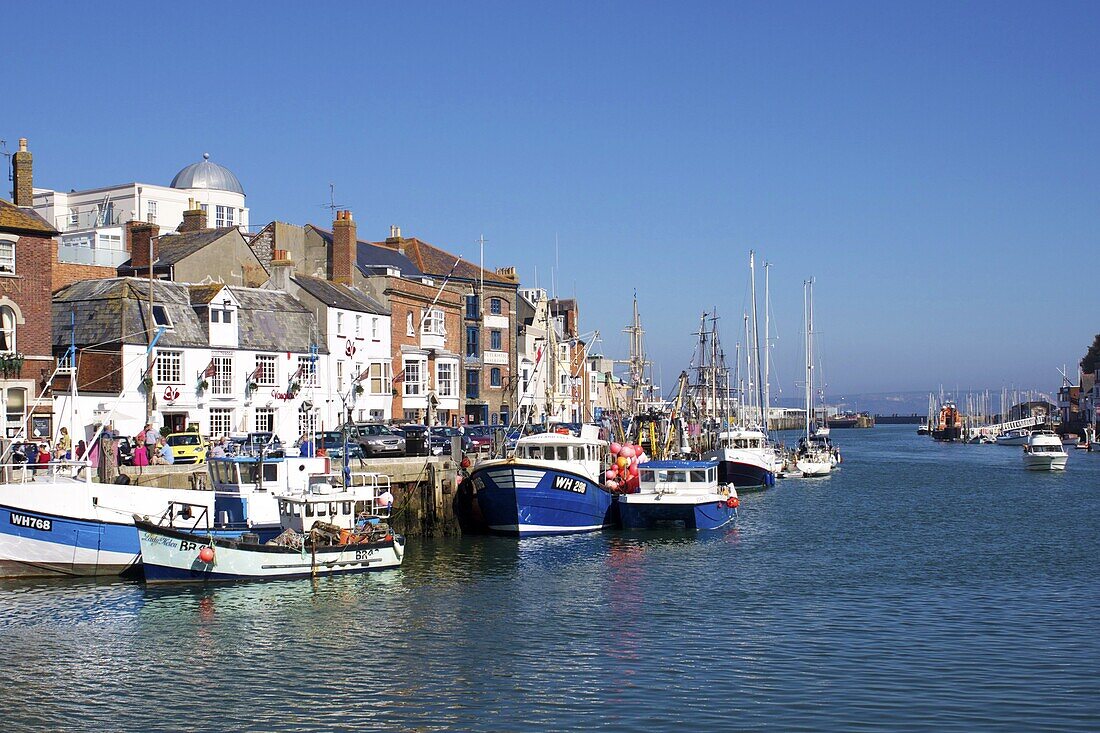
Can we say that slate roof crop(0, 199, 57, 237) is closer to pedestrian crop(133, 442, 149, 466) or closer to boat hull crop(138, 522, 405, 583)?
pedestrian crop(133, 442, 149, 466)

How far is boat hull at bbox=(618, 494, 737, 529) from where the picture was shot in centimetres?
5284

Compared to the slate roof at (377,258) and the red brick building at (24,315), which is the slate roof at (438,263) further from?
the red brick building at (24,315)

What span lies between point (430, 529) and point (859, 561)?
17.2 meters

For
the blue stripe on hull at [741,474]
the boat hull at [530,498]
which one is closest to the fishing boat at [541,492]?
the boat hull at [530,498]

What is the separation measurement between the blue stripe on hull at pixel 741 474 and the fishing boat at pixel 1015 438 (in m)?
105

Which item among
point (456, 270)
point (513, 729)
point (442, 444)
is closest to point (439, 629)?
point (513, 729)

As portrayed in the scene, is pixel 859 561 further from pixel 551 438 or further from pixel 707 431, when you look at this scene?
pixel 707 431

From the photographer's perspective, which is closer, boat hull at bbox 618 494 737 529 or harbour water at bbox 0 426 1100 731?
harbour water at bbox 0 426 1100 731

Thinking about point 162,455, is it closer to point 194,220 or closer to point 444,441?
point 444,441

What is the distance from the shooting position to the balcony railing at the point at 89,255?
69938mm

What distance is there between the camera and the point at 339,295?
7494 cm

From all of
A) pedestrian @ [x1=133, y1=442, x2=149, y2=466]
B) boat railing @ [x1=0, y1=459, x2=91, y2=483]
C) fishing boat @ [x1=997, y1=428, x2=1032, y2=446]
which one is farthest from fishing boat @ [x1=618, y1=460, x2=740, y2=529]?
fishing boat @ [x1=997, y1=428, x2=1032, y2=446]

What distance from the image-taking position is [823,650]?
2955 cm

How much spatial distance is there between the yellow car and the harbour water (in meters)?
9.95
